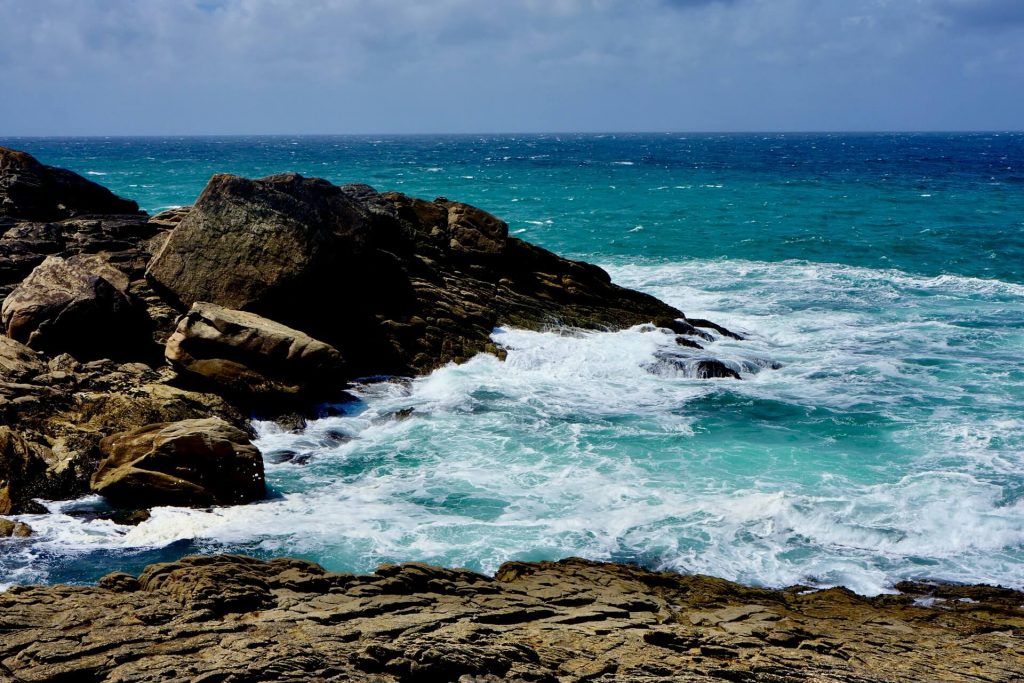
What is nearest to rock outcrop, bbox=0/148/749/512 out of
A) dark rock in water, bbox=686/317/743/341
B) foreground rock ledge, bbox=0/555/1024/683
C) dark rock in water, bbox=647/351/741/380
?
dark rock in water, bbox=686/317/743/341

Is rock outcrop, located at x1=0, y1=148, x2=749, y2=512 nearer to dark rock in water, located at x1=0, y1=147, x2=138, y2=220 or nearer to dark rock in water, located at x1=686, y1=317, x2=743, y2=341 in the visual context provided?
dark rock in water, located at x1=0, y1=147, x2=138, y2=220

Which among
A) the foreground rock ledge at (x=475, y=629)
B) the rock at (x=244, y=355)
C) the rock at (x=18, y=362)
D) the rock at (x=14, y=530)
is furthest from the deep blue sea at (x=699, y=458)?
the rock at (x=18, y=362)

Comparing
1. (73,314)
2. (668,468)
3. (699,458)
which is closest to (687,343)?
(699,458)

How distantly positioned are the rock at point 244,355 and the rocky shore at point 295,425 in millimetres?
50

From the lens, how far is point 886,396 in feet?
69.8

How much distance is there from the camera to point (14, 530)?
13.0 m

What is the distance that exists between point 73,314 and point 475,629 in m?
14.2

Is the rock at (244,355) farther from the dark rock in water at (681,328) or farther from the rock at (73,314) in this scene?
the dark rock in water at (681,328)

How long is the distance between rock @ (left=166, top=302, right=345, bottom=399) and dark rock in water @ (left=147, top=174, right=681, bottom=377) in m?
2.01

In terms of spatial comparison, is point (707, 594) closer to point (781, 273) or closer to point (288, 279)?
point (288, 279)

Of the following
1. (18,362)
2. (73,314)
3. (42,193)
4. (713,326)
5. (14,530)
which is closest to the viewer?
A: (14,530)

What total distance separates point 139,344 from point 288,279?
3.80 meters

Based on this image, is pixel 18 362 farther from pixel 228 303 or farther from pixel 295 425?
pixel 295 425

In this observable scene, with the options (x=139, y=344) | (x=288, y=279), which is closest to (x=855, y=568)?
(x=288, y=279)
